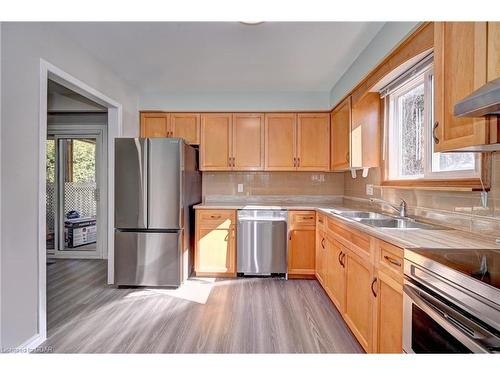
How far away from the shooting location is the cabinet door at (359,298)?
1.68 m

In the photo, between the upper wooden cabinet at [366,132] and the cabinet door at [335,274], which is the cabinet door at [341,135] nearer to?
the upper wooden cabinet at [366,132]

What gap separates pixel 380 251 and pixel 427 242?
268mm

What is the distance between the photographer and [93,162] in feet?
14.0

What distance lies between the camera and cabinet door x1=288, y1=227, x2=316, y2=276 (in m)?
3.29

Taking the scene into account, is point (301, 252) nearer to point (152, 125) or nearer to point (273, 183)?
point (273, 183)

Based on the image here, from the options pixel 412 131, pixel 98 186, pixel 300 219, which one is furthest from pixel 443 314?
pixel 98 186

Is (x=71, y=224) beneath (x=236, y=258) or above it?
above

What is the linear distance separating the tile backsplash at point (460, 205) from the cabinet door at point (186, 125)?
2517mm

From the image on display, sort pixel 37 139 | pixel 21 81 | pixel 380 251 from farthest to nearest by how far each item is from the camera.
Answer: pixel 37 139, pixel 21 81, pixel 380 251

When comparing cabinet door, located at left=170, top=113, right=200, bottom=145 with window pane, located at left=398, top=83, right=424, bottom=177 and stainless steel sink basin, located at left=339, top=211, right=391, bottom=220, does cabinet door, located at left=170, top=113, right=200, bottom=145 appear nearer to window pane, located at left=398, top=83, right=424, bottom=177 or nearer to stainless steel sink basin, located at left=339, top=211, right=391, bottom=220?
stainless steel sink basin, located at left=339, top=211, right=391, bottom=220

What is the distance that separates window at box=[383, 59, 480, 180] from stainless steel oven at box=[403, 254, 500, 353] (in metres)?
0.90

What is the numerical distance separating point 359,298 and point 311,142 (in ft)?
7.62
